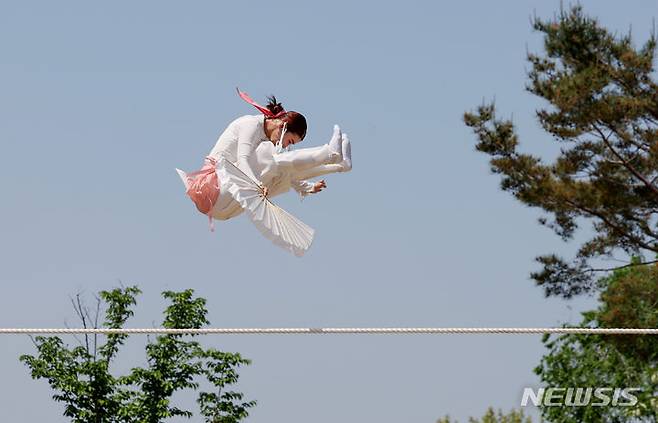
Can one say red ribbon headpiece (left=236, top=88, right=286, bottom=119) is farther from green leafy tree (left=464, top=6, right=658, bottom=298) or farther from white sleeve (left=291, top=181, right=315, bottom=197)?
green leafy tree (left=464, top=6, right=658, bottom=298)

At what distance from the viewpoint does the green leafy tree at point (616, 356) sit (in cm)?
1278

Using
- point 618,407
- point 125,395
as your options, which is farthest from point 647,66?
point 125,395

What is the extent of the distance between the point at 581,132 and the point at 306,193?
313 inches

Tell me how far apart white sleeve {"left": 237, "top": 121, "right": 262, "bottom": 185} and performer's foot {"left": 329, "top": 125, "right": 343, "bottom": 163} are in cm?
27

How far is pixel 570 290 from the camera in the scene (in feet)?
43.2

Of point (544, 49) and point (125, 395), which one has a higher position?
point (544, 49)

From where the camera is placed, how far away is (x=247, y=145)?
498 cm

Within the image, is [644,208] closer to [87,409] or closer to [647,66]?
[647,66]

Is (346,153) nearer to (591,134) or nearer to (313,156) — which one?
(313,156)

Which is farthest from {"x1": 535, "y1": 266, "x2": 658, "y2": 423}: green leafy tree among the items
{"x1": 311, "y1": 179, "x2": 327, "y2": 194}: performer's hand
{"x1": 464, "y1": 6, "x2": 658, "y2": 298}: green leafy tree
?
{"x1": 311, "y1": 179, "x2": 327, "y2": 194}: performer's hand

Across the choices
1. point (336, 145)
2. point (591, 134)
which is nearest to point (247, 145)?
point (336, 145)

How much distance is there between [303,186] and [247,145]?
0.85 ft

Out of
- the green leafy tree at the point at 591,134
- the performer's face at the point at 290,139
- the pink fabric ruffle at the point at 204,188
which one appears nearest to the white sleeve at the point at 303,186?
the performer's face at the point at 290,139

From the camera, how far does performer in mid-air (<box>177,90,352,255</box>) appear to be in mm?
4902
